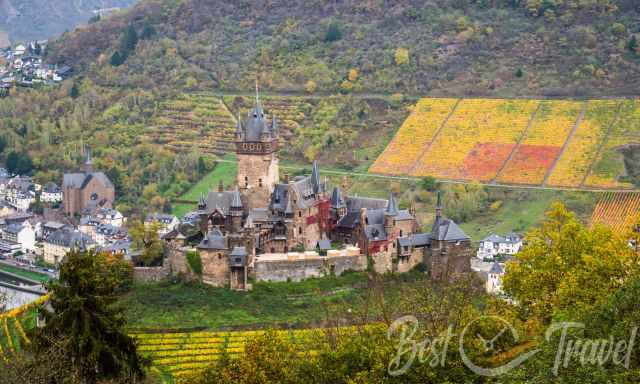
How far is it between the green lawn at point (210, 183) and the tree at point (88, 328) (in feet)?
190

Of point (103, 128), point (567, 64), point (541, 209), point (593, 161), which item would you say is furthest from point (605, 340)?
point (103, 128)

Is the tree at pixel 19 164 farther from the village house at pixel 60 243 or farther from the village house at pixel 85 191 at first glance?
the village house at pixel 60 243

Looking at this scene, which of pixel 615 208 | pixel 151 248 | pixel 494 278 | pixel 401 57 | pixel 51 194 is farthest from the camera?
pixel 401 57

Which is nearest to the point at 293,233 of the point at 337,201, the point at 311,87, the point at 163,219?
the point at 337,201

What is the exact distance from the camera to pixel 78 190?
112 m

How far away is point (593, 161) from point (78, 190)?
187 ft

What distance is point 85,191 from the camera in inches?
4387

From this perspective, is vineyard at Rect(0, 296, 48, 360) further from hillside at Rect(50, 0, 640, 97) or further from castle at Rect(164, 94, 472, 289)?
hillside at Rect(50, 0, 640, 97)

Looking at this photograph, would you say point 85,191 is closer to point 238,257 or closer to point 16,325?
point 16,325

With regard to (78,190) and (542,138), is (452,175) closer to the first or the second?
(542,138)

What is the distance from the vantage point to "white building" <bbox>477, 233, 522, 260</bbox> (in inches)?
3438

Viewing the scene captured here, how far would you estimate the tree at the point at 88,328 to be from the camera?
1761 inches

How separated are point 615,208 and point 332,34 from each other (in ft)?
199

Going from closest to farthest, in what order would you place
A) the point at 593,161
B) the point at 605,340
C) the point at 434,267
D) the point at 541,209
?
the point at 605,340 → the point at 434,267 → the point at 541,209 → the point at 593,161
